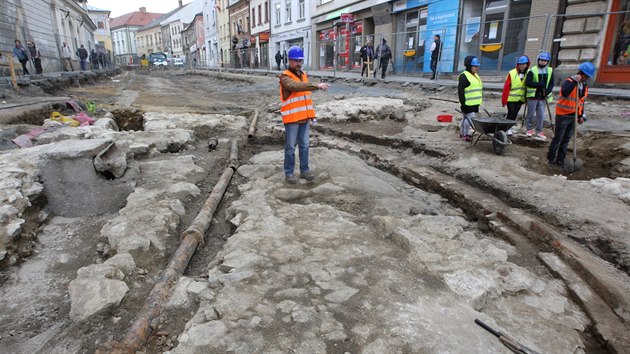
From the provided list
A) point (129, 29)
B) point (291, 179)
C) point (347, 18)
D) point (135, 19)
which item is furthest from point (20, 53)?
point (135, 19)

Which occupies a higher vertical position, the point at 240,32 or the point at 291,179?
the point at 240,32

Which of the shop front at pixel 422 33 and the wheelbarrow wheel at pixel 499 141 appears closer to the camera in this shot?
the wheelbarrow wheel at pixel 499 141

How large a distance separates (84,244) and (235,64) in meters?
39.5

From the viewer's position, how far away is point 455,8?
50.9 feet

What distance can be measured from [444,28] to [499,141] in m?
9.93

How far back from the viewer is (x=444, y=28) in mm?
14695

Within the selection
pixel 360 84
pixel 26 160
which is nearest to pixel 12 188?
pixel 26 160

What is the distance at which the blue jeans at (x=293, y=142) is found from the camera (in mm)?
5312

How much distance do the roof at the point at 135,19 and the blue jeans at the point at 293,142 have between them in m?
103

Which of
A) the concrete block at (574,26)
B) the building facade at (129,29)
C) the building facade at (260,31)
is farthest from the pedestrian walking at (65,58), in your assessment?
the building facade at (129,29)

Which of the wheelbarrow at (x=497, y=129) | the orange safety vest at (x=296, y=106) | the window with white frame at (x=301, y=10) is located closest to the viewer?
the orange safety vest at (x=296, y=106)

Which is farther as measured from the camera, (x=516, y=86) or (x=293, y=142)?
(x=516, y=86)

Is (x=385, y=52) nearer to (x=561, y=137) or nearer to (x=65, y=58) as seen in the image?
(x=561, y=137)

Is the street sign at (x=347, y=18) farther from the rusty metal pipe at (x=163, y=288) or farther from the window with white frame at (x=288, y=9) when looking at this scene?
the rusty metal pipe at (x=163, y=288)
